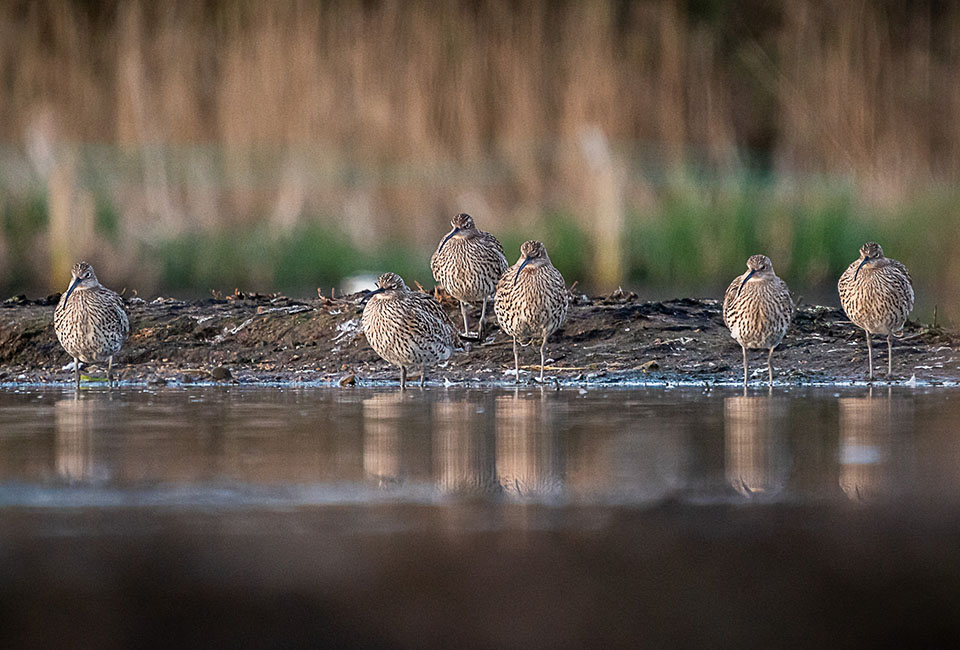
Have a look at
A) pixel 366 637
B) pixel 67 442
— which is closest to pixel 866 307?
pixel 67 442

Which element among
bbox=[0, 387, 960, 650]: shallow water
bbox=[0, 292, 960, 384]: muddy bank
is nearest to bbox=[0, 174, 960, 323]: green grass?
bbox=[0, 292, 960, 384]: muddy bank

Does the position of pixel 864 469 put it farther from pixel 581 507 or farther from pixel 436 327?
pixel 436 327

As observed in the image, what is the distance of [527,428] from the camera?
24.4ft

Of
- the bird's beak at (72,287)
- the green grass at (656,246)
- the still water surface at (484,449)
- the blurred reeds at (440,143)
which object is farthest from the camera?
the blurred reeds at (440,143)

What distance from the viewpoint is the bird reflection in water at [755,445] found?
554 cm

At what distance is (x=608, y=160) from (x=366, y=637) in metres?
13.8

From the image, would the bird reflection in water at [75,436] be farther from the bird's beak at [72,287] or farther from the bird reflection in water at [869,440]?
the bird reflection in water at [869,440]

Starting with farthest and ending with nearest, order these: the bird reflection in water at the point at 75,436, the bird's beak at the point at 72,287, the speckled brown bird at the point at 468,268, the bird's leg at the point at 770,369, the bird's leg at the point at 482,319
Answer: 1. the speckled brown bird at the point at 468,268
2. the bird's leg at the point at 482,319
3. the bird's beak at the point at 72,287
4. the bird's leg at the point at 770,369
5. the bird reflection in water at the point at 75,436

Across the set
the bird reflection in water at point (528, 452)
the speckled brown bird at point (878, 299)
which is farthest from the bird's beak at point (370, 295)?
the speckled brown bird at point (878, 299)

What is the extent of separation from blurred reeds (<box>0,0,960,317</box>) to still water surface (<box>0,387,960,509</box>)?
717 centimetres

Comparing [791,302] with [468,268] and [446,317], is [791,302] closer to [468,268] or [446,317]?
[446,317]

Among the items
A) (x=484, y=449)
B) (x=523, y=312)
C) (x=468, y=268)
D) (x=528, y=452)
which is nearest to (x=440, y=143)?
(x=468, y=268)

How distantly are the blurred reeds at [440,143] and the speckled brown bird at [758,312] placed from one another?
5.02 metres

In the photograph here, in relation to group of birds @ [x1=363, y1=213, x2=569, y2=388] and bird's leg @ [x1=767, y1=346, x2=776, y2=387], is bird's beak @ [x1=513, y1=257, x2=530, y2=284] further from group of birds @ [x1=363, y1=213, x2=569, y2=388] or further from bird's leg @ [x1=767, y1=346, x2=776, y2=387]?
bird's leg @ [x1=767, y1=346, x2=776, y2=387]
